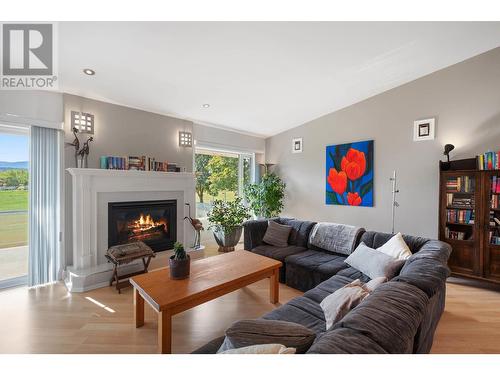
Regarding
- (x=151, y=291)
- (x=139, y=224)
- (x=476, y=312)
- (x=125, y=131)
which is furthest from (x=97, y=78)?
(x=476, y=312)

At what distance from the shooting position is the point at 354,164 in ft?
13.7

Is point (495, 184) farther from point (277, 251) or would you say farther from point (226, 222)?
A: point (226, 222)

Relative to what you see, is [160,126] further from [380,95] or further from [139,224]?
[380,95]

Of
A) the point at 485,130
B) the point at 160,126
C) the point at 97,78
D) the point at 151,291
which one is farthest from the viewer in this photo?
the point at 160,126

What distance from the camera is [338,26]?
7.18 feet

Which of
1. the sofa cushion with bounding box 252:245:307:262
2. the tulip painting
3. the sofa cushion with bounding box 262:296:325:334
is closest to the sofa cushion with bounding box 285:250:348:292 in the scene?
the sofa cushion with bounding box 252:245:307:262

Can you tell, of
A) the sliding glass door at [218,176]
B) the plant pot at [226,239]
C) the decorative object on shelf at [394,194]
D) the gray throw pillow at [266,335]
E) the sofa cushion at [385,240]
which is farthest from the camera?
the sliding glass door at [218,176]

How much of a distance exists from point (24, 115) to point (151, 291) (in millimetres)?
2684

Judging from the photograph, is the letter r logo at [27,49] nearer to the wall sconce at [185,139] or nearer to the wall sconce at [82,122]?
the wall sconce at [82,122]

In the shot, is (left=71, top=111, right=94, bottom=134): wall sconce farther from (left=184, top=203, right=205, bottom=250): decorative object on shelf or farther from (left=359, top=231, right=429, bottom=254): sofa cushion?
(left=359, top=231, right=429, bottom=254): sofa cushion

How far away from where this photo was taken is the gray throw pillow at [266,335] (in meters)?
1.01

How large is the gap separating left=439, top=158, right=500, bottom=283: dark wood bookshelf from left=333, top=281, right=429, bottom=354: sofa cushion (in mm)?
2502

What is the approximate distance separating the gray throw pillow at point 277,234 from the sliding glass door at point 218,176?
5.68 feet

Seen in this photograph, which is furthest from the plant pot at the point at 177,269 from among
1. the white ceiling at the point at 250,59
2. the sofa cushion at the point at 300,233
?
the white ceiling at the point at 250,59
